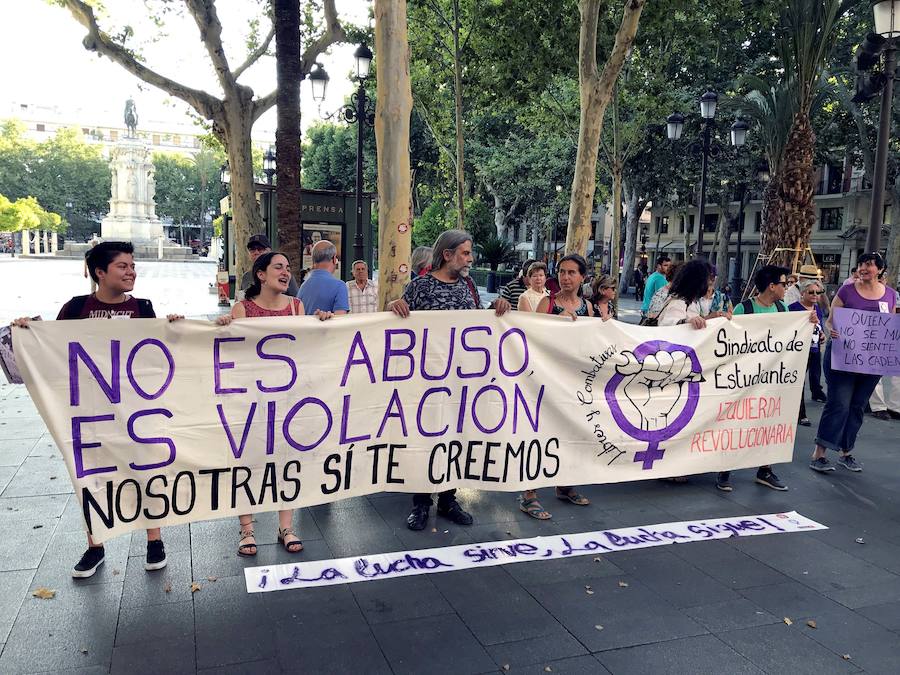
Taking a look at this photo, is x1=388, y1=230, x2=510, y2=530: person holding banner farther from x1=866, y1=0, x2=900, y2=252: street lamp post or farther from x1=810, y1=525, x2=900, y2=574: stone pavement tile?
x1=866, y1=0, x2=900, y2=252: street lamp post

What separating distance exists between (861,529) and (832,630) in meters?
1.74

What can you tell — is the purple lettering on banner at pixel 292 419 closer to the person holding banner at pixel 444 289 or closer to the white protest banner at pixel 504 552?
the white protest banner at pixel 504 552

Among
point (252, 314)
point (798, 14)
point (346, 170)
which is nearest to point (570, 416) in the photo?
point (252, 314)

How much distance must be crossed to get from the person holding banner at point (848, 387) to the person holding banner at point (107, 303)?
538 centimetres

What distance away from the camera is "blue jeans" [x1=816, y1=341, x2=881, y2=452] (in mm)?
6402

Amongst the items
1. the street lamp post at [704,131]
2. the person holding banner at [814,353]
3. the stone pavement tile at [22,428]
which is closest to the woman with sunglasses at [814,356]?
the person holding banner at [814,353]

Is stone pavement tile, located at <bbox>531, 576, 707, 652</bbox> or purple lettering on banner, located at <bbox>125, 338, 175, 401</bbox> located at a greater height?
purple lettering on banner, located at <bbox>125, 338, 175, 401</bbox>

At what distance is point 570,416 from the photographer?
16.6 feet

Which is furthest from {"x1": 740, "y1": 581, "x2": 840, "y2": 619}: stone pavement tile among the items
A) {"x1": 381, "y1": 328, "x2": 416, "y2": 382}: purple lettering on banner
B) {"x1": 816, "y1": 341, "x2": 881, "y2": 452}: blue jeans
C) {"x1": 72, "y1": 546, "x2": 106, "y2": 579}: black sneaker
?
{"x1": 72, "y1": 546, "x2": 106, "y2": 579}: black sneaker

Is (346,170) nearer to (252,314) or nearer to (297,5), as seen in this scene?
(297,5)

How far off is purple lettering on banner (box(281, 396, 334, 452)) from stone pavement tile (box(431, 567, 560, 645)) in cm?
104

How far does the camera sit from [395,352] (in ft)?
15.3

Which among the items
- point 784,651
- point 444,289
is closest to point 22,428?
point 444,289

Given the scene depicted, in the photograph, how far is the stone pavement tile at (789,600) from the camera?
3.94 metres
